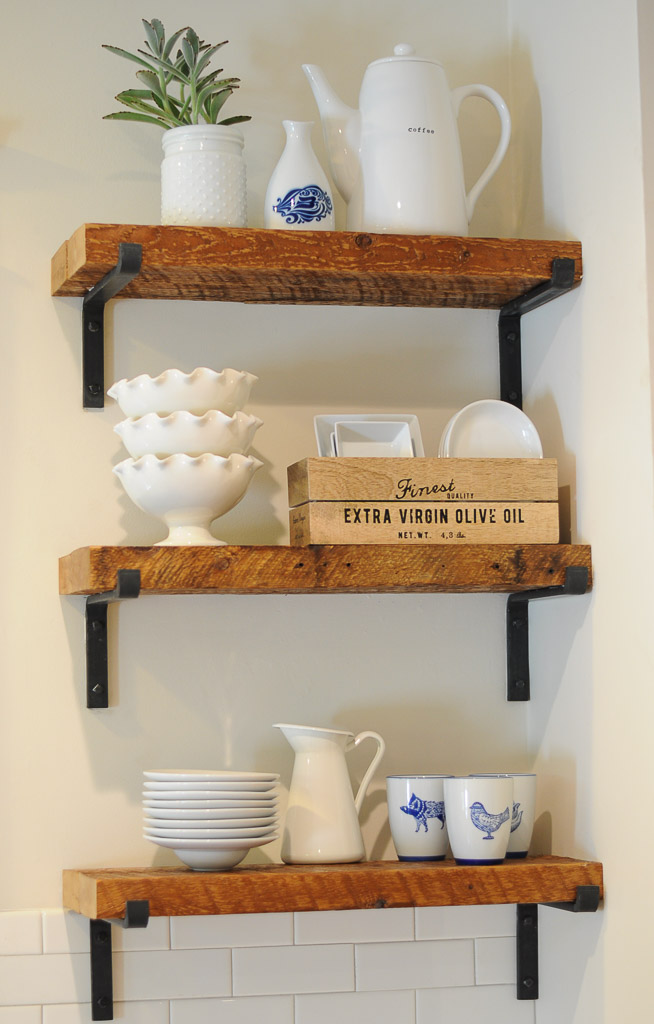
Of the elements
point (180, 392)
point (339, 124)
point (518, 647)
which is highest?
point (339, 124)

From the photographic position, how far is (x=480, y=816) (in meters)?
1.54

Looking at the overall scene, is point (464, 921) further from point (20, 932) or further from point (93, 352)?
point (93, 352)

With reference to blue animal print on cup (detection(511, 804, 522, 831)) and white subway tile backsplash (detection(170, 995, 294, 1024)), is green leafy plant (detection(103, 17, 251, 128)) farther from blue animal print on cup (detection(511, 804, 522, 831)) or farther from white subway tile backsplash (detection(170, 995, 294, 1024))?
white subway tile backsplash (detection(170, 995, 294, 1024))

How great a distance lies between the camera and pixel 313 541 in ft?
5.10

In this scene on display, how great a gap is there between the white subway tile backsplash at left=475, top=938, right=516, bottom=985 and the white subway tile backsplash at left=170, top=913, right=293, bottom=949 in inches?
10.5

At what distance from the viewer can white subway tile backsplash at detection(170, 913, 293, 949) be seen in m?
1.69

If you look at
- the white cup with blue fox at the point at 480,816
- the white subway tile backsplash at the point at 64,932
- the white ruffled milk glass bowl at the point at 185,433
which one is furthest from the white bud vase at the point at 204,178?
the white subway tile backsplash at the point at 64,932

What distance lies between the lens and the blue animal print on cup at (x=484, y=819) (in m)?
1.54

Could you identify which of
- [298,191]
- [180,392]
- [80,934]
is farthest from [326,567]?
[80,934]

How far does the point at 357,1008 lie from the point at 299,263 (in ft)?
3.26

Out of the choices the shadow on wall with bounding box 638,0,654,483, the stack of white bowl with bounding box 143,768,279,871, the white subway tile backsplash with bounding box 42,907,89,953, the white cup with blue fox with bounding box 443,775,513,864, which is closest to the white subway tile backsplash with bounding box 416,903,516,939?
the white cup with blue fox with bounding box 443,775,513,864

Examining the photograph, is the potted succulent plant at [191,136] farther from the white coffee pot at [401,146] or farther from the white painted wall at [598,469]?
the white painted wall at [598,469]

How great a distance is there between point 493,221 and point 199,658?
0.77 m

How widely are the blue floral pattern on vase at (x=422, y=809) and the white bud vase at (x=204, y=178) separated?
76 centimetres
